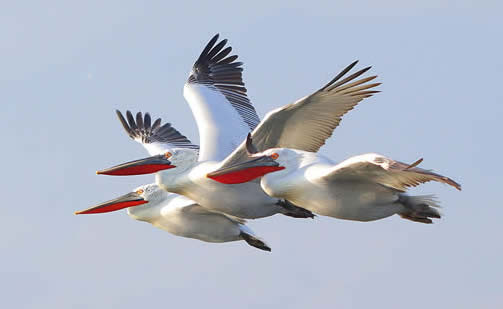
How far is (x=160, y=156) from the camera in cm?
1522

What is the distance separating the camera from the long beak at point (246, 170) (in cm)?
1280

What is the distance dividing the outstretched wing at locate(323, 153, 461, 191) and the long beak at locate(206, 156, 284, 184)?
1.00m

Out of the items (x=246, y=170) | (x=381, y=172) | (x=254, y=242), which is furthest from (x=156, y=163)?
(x=381, y=172)

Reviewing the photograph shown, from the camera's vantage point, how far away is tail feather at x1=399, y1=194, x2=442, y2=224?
1238cm

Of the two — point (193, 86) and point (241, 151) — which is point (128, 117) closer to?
point (193, 86)

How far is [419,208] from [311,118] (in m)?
2.01

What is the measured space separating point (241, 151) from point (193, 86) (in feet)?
13.5

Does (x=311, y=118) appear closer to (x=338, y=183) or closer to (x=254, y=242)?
(x=338, y=183)

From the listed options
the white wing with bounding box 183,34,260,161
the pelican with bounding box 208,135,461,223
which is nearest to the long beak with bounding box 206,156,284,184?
the pelican with bounding box 208,135,461,223

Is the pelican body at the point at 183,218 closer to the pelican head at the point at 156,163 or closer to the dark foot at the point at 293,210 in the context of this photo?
the pelican head at the point at 156,163

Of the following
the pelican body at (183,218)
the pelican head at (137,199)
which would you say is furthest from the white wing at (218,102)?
the pelican head at (137,199)

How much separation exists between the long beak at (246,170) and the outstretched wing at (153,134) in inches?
165

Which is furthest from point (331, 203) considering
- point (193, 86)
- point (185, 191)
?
point (193, 86)

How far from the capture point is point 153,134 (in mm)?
18469
